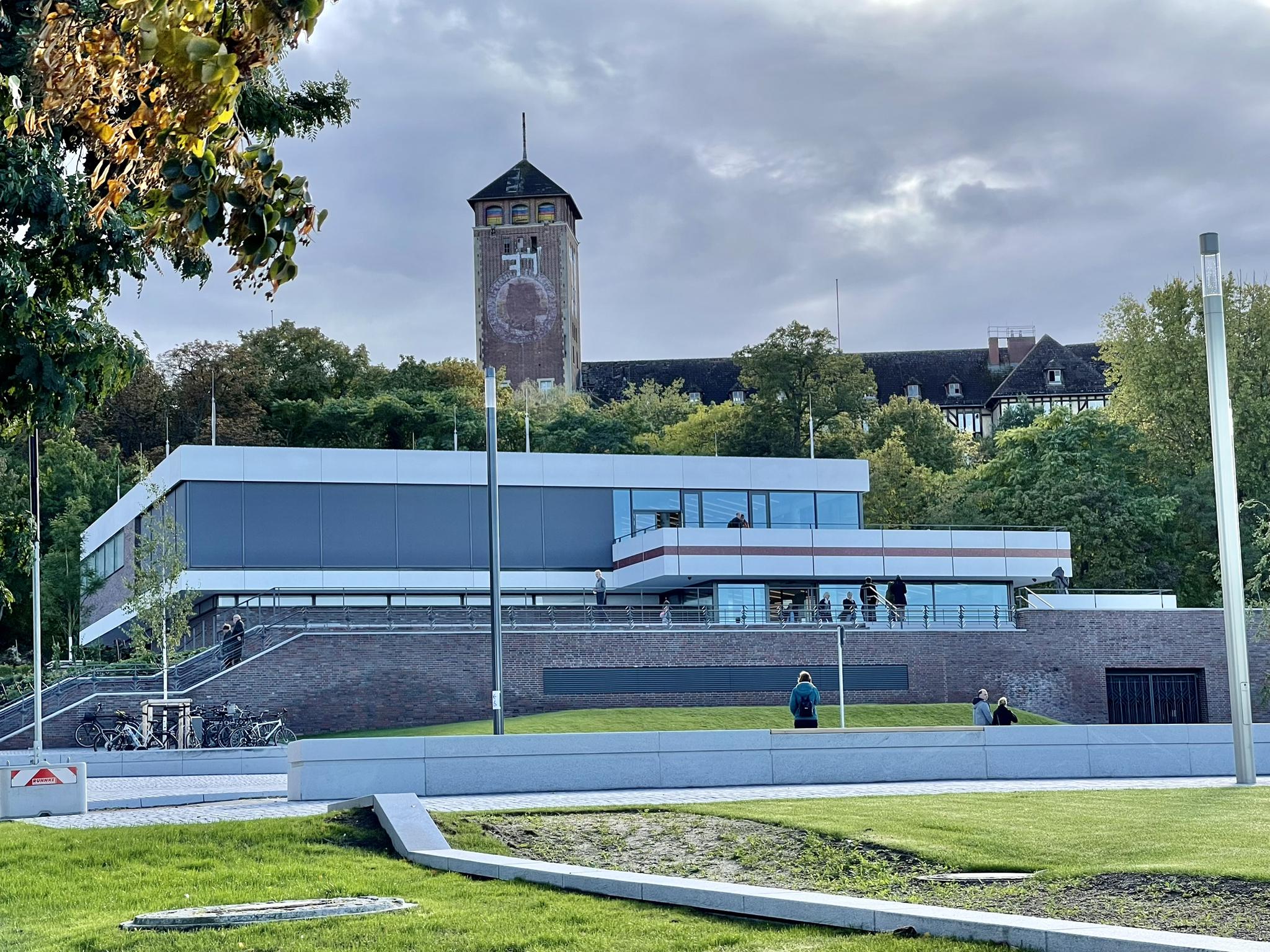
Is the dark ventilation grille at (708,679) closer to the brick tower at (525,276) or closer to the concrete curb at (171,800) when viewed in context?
the concrete curb at (171,800)

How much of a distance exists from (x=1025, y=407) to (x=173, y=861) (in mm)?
86768

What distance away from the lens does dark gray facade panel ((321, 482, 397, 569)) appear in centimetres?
4966

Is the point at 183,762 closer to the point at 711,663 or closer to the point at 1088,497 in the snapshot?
the point at 711,663

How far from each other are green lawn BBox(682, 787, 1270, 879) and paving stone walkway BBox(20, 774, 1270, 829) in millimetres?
1542

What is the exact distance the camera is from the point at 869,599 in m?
50.0

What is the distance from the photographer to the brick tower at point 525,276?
119 meters

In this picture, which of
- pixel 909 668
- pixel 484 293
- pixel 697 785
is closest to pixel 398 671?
pixel 909 668

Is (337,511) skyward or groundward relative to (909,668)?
skyward

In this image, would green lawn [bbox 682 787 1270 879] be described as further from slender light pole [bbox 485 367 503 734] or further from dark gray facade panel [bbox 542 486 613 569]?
dark gray facade panel [bbox 542 486 613 569]

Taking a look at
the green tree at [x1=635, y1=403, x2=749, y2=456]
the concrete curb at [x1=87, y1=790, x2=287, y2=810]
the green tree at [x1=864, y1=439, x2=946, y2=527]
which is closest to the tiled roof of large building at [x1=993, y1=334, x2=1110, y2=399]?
the green tree at [x1=635, y1=403, x2=749, y2=456]

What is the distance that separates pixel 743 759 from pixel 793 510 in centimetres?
3252

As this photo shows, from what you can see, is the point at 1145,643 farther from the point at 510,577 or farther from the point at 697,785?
the point at 697,785

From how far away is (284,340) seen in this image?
86.9 m

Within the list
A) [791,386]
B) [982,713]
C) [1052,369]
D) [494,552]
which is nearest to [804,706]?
[982,713]
